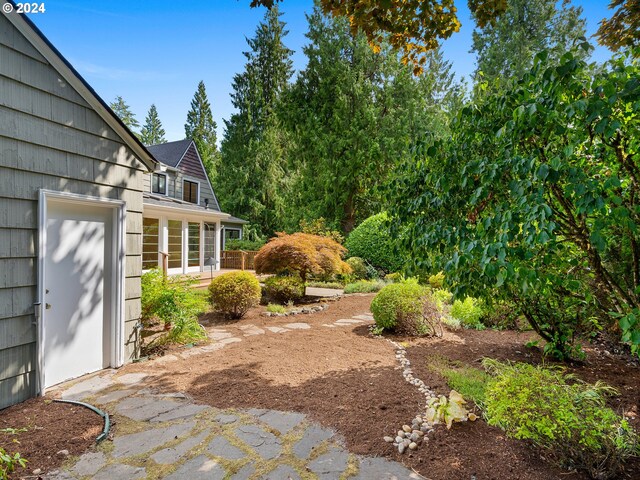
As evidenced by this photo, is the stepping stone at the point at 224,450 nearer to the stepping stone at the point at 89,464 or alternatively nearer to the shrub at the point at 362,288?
the stepping stone at the point at 89,464

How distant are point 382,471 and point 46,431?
2.56m

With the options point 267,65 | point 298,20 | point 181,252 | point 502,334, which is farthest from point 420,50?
point 267,65

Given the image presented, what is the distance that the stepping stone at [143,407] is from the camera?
9.99 feet

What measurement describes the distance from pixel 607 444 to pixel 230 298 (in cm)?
591

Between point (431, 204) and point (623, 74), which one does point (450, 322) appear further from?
point (623, 74)

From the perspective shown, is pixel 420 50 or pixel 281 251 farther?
pixel 281 251

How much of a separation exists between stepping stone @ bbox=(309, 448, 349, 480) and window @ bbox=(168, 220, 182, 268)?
40.0 feet

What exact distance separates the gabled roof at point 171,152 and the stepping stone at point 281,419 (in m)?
14.2

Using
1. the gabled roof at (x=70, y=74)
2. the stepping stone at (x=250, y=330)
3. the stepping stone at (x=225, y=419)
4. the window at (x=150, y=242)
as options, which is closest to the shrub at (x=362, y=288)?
→ the stepping stone at (x=250, y=330)

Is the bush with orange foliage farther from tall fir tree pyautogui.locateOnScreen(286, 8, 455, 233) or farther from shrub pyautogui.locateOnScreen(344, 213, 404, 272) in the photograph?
tall fir tree pyautogui.locateOnScreen(286, 8, 455, 233)

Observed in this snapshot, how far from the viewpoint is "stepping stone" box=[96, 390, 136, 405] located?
3.32m

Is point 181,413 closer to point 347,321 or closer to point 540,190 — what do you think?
point 540,190

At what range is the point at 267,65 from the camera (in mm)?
27938

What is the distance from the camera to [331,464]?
2338 mm
